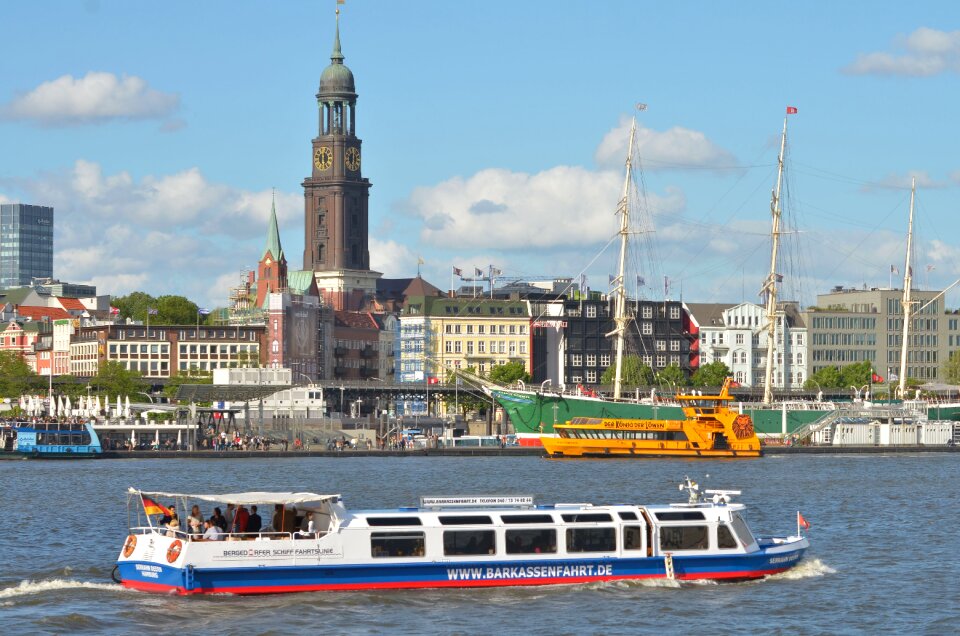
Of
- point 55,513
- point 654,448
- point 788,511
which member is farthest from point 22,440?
point 788,511

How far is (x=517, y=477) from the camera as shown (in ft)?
380

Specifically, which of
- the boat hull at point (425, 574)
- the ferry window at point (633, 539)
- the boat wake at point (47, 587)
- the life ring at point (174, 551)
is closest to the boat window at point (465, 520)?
the boat hull at point (425, 574)

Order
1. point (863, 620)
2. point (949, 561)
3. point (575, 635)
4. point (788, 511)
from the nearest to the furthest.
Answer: point (575, 635)
point (863, 620)
point (949, 561)
point (788, 511)

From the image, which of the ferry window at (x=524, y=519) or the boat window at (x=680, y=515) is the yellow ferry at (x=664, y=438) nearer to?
the boat window at (x=680, y=515)

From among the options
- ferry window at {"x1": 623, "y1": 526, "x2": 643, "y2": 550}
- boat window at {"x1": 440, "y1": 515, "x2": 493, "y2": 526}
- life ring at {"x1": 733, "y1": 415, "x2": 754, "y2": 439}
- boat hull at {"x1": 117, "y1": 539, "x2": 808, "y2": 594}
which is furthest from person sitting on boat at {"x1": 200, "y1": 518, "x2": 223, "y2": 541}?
life ring at {"x1": 733, "y1": 415, "x2": 754, "y2": 439}

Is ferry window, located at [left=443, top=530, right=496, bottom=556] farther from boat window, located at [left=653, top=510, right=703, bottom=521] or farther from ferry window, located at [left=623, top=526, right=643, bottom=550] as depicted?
boat window, located at [left=653, top=510, right=703, bottom=521]

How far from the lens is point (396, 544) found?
174 ft

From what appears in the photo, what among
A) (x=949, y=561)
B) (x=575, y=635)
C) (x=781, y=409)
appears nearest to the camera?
(x=575, y=635)

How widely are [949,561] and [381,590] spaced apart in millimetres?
22638

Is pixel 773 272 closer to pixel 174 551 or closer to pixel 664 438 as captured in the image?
pixel 664 438

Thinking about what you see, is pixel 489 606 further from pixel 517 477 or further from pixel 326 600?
pixel 517 477

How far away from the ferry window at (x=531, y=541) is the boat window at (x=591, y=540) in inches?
20.8

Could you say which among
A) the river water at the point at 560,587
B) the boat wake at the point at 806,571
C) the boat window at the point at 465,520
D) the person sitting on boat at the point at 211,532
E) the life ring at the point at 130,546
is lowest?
the river water at the point at 560,587

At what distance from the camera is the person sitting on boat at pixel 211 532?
169 ft
